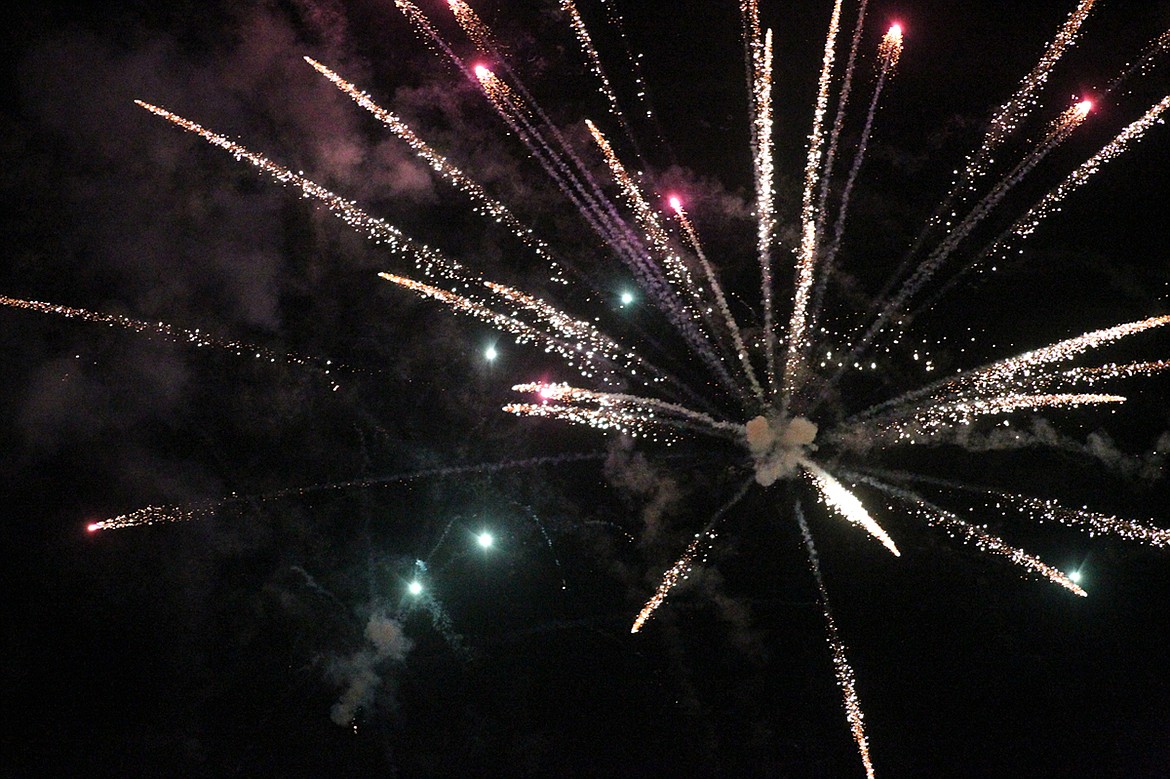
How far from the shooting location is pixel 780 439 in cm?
994

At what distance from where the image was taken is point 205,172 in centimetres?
1127

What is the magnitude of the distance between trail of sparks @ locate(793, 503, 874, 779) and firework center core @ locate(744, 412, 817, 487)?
68 cm

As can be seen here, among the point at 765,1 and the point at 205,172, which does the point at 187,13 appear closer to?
the point at 205,172

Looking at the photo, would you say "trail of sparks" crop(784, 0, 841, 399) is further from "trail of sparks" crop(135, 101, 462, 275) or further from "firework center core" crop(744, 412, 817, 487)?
"trail of sparks" crop(135, 101, 462, 275)

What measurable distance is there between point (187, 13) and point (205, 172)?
237cm

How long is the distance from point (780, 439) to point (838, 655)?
9.48 ft

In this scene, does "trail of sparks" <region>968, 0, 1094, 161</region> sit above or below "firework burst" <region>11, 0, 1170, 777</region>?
above

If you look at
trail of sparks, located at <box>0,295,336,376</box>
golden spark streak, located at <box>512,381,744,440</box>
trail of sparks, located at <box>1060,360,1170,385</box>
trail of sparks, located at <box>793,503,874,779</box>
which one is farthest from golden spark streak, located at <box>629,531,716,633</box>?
trail of sparks, located at <box>0,295,336,376</box>

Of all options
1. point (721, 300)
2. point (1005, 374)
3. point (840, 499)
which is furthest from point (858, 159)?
point (840, 499)

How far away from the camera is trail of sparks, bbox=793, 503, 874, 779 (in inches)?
404

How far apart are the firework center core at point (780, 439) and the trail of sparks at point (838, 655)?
2.24ft

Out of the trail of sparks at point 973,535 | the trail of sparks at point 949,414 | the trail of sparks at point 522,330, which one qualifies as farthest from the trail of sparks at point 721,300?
the trail of sparks at point 973,535

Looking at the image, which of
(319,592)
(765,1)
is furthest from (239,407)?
(765,1)

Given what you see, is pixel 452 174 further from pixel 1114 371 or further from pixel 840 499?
pixel 1114 371
